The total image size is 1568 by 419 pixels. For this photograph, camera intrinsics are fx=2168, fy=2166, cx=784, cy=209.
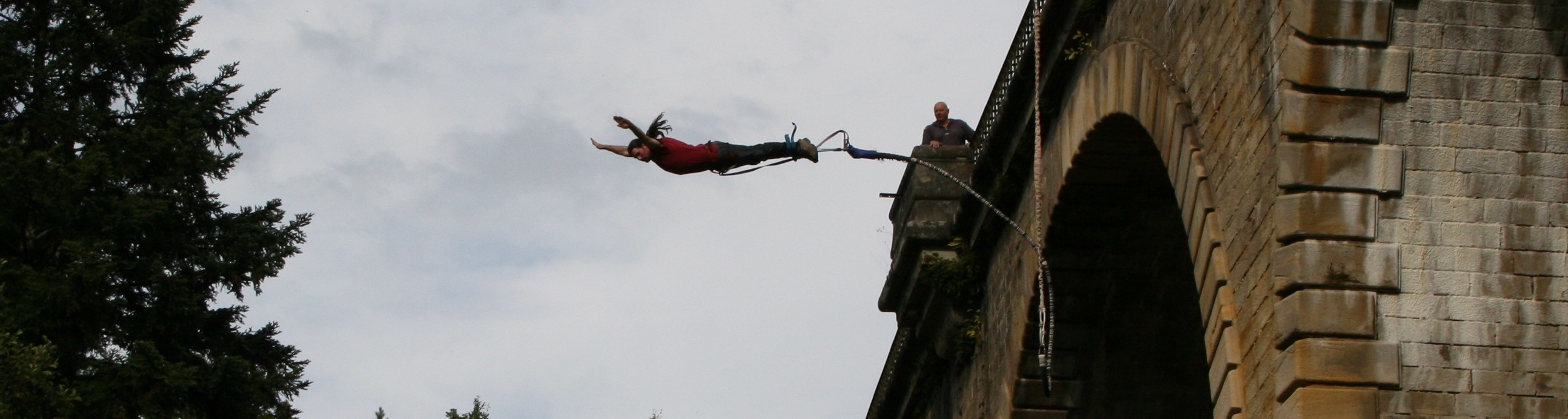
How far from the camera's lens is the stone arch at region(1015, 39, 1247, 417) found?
32.6 feet

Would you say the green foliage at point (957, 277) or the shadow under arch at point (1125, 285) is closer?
the shadow under arch at point (1125, 285)

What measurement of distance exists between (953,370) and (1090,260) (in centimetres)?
328

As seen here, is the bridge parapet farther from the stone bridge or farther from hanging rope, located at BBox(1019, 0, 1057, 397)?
the stone bridge

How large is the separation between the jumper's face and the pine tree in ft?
33.0

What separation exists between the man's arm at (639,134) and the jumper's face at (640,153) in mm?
32

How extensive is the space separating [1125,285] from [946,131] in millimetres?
3084

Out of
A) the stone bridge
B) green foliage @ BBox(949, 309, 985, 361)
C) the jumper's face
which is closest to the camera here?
the stone bridge

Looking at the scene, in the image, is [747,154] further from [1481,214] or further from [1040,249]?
[1481,214]

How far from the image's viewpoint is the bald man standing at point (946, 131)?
54.3ft

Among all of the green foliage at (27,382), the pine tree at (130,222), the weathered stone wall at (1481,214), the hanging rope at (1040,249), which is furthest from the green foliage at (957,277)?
the pine tree at (130,222)

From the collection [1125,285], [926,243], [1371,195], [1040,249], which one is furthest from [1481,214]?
[926,243]

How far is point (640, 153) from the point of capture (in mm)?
13828

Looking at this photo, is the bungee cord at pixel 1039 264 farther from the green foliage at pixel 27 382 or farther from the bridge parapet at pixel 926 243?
the green foliage at pixel 27 382

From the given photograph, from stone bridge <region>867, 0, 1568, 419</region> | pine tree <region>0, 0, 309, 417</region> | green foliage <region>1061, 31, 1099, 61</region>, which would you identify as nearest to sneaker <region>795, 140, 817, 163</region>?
green foliage <region>1061, 31, 1099, 61</region>
